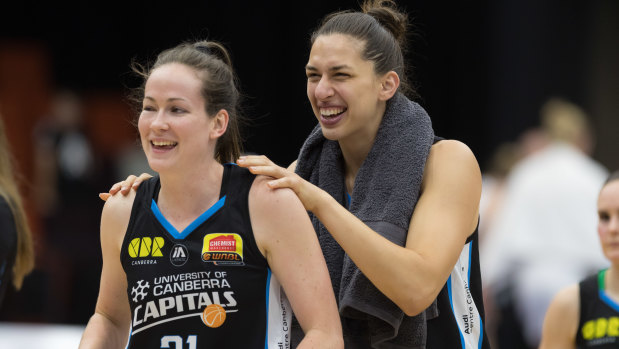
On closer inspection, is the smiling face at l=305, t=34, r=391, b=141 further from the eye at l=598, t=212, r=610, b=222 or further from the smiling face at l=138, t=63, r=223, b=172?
the eye at l=598, t=212, r=610, b=222

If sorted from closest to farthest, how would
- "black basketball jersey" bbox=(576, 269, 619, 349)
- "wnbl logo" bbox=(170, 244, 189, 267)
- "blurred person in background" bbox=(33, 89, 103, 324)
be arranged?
"wnbl logo" bbox=(170, 244, 189, 267) < "black basketball jersey" bbox=(576, 269, 619, 349) < "blurred person in background" bbox=(33, 89, 103, 324)

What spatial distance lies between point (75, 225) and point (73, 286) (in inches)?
45.2

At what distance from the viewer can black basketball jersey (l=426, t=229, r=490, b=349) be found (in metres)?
2.87

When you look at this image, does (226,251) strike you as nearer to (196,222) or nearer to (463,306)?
(196,222)

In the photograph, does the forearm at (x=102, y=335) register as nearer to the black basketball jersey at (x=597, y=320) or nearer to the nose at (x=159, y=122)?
the nose at (x=159, y=122)

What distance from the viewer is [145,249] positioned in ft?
8.45

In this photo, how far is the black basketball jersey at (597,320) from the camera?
3.23m

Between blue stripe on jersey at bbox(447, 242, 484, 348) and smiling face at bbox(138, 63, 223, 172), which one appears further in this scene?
blue stripe on jersey at bbox(447, 242, 484, 348)

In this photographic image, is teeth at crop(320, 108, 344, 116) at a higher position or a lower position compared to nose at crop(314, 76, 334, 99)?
A: lower

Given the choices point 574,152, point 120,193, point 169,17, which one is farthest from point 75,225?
point 120,193

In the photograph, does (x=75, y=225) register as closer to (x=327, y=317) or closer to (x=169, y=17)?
(x=169, y=17)

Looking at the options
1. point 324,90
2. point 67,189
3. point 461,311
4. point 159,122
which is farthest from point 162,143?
point 67,189

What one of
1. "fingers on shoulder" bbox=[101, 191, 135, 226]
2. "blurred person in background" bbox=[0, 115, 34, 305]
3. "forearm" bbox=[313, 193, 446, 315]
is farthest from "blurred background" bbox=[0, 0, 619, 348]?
"forearm" bbox=[313, 193, 446, 315]

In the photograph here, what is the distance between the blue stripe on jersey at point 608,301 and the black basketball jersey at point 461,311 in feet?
1.81
